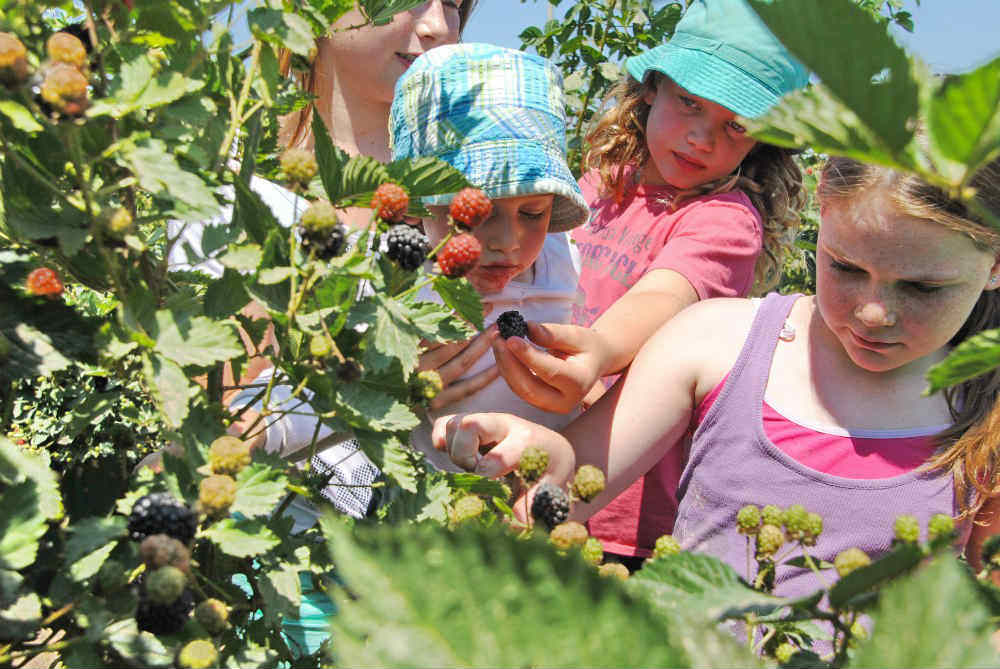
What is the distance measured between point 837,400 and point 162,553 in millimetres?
1093

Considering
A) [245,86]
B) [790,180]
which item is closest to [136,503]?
[245,86]

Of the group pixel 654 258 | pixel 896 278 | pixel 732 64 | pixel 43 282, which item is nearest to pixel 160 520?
pixel 43 282

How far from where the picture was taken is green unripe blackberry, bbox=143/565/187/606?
46 centimetres

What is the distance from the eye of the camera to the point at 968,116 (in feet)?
1.06

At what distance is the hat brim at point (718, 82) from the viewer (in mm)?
1702

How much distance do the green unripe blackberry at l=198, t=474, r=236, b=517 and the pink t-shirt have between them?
1.09 m

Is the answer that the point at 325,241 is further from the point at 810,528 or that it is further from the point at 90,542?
the point at 810,528

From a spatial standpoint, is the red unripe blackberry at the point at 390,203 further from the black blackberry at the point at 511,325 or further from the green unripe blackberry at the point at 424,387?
the black blackberry at the point at 511,325

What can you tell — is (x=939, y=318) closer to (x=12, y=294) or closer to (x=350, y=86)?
(x=12, y=294)

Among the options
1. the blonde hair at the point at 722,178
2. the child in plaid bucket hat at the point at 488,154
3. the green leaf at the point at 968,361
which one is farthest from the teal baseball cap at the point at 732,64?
the green leaf at the point at 968,361

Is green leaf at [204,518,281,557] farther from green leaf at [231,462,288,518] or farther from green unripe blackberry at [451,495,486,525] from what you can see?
green unripe blackberry at [451,495,486,525]

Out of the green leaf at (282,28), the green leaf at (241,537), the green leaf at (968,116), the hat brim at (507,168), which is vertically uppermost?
the green leaf at (968,116)

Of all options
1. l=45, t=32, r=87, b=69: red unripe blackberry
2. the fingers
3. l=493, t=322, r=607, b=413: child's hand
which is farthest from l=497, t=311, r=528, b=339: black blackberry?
l=45, t=32, r=87, b=69: red unripe blackberry

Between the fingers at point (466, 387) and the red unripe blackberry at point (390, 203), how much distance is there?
1.76 ft
